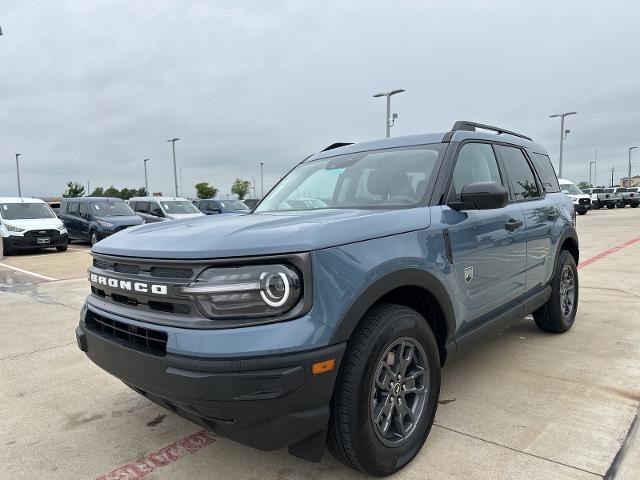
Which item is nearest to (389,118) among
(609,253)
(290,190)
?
(609,253)

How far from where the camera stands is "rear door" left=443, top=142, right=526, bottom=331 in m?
2.97

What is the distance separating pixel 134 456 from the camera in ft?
9.02

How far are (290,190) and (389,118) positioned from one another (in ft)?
70.6

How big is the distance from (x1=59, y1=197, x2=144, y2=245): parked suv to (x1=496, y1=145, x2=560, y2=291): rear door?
44.1 ft

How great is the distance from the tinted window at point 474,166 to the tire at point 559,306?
1390 mm

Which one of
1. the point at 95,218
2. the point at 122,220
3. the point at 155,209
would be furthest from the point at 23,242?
the point at 155,209

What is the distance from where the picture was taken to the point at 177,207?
18.6 metres

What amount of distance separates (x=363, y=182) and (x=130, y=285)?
1680 mm

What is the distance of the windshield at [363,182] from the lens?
3.10m

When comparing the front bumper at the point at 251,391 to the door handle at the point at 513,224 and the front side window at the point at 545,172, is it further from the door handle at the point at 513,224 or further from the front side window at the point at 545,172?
the front side window at the point at 545,172

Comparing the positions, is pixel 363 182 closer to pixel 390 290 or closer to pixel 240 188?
pixel 390 290

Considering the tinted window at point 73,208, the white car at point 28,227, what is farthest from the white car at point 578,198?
the white car at point 28,227

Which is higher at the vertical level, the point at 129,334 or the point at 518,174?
the point at 518,174

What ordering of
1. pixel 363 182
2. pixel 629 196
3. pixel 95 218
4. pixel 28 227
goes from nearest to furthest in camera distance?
pixel 363 182 < pixel 28 227 < pixel 95 218 < pixel 629 196
